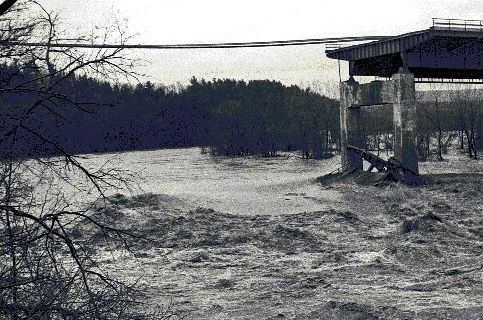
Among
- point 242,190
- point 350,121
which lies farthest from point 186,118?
point 242,190

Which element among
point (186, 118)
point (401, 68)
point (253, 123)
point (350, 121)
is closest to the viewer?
point (401, 68)

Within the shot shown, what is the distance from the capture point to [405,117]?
36531 mm

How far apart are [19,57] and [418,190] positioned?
29636mm

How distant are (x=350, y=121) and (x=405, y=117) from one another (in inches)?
233

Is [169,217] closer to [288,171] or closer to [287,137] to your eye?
[288,171]

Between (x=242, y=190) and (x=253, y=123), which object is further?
(x=253, y=123)

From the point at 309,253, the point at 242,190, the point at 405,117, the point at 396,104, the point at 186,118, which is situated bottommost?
the point at 309,253

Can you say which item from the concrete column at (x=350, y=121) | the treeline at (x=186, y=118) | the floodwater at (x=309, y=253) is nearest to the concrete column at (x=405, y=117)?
the floodwater at (x=309, y=253)

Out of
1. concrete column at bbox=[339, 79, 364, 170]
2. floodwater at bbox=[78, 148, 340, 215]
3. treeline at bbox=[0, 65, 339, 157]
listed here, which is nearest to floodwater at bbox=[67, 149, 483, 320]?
floodwater at bbox=[78, 148, 340, 215]

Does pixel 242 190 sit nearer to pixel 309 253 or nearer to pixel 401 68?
pixel 401 68

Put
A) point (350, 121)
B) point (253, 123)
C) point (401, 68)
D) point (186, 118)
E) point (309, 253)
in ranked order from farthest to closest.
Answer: point (186, 118)
point (253, 123)
point (350, 121)
point (401, 68)
point (309, 253)

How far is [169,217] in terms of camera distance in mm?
26578

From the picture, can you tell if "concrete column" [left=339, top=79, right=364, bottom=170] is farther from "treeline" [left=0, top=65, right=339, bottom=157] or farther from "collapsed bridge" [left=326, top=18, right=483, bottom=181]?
"treeline" [left=0, top=65, right=339, bottom=157]

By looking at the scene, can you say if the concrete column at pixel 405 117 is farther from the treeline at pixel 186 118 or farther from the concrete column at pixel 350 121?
the treeline at pixel 186 118
